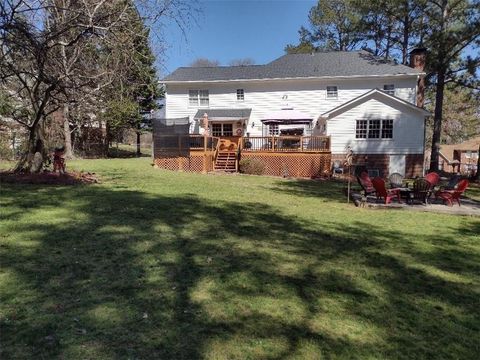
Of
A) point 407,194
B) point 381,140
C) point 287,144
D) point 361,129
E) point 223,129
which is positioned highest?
point 223,129

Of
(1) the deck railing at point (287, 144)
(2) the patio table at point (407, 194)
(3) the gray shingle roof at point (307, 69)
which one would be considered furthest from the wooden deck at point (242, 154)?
(2) the patio table at point (407, 194)

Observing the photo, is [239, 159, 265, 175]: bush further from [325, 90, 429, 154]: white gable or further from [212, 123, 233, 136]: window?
[212, 123, 233, 136]: window

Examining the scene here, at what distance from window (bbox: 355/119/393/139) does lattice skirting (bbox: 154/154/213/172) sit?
30.2 feet

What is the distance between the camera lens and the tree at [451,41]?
23.7 metres

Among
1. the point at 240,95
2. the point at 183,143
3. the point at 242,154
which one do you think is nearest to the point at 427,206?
the point at 242,154

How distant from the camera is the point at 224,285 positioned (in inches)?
195

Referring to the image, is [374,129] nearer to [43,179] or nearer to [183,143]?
[183,143]

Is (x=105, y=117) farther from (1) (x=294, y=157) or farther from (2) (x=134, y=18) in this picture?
(2) (x=134, y=18)

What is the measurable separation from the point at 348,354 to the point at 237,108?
25.6 meters

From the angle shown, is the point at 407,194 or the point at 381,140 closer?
the point at 407,194

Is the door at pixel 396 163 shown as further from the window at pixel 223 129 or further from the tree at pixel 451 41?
the window at pixel 223 129

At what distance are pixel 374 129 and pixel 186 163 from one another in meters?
11.1

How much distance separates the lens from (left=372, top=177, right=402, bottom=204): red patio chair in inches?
490

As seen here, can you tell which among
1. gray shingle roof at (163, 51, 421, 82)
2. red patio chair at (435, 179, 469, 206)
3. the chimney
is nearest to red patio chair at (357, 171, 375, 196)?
red patio chair at (435, 179, 469, 206)
